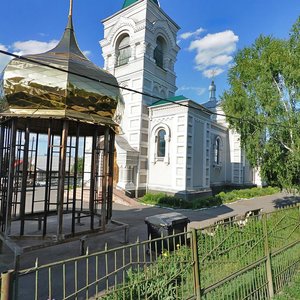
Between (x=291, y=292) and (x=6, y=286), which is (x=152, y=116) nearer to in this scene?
(x=291, y=292)

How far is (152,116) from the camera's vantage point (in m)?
16.6

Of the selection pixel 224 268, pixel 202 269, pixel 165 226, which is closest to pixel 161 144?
pixel 165 226

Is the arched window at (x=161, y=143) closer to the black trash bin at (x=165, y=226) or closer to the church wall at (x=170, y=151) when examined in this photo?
the church wall at (x=170, y=151)

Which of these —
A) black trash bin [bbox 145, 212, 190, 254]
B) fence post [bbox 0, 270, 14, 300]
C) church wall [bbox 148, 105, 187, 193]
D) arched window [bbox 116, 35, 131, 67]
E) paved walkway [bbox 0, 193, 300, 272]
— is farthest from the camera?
arched window [bbox 116, 35, 131, 67]

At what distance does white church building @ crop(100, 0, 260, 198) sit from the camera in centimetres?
1537

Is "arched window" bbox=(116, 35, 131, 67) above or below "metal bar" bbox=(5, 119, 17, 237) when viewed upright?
above

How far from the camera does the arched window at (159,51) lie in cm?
1844

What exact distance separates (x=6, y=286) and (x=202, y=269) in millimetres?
2465

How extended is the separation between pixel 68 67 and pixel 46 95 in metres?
0.84

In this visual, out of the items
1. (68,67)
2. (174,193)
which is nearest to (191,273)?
(68,67)

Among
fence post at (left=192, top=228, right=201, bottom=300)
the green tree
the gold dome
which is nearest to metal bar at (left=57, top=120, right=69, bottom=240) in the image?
the gold dome

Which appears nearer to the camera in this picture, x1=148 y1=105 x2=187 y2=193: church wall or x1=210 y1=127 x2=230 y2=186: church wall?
x1=148 y1=105 x2=187 y2=193: church wall

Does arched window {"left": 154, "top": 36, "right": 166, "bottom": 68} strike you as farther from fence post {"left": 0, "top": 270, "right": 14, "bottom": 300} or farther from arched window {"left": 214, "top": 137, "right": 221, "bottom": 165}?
fence post {"left": 0, "top": 270, "right": 14, "bottom": 300}

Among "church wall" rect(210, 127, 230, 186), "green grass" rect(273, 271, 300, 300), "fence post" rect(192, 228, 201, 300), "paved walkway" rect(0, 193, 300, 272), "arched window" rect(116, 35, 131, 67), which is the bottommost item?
"paved walkway" rect(0, 193, 300, 272)
